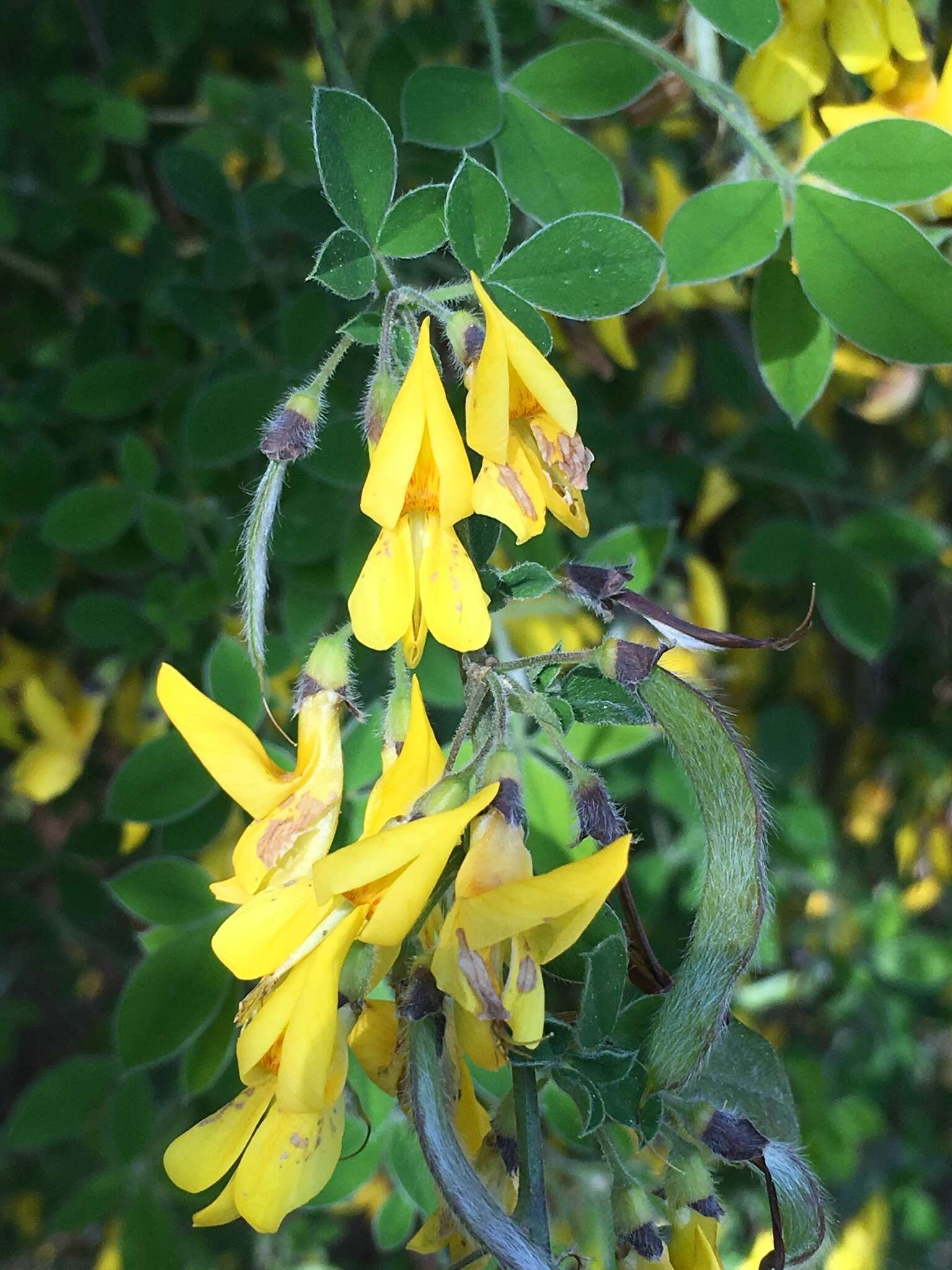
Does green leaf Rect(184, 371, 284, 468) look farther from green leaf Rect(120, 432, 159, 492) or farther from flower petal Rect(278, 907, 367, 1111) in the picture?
flower petal Rect(278, 907, 367, 1111)

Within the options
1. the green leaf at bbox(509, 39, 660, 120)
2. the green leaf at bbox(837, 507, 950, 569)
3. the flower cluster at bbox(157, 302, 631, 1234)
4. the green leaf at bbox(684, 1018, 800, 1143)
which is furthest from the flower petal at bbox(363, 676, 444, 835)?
the green leaf at bbox(837, 507, 950, 569)

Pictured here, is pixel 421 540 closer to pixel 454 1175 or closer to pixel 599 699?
pixel 599 699

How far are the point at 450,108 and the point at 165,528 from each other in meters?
0.55

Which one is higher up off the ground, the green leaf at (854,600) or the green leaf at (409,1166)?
the green leaf at (409,1166)

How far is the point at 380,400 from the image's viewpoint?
0.61 m

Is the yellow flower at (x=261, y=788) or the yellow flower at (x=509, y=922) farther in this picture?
the yellow flower at (x=261, y=788)

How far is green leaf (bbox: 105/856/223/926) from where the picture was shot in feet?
2.87

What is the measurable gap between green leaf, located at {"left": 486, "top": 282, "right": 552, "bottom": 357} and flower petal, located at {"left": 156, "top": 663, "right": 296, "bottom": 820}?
1.00ft

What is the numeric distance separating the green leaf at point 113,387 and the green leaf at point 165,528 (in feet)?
0.47

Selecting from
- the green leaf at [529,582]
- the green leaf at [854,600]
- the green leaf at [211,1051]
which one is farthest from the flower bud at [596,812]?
the green leaf at [854,600]

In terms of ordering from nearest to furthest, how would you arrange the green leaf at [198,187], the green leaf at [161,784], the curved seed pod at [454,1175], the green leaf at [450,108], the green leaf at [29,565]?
1. the curved seed pod at [454,1175]
2. the green leaf at [450,108]
3. the green leaf at [161,784]
4. the green leaf at [198,187]
5. the green leaf at [29,565]

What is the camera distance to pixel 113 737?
67.6 inches

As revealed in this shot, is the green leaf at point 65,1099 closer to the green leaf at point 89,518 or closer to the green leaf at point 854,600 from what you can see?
the green leaf at point 89,518

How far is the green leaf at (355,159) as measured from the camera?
0.66 meters
